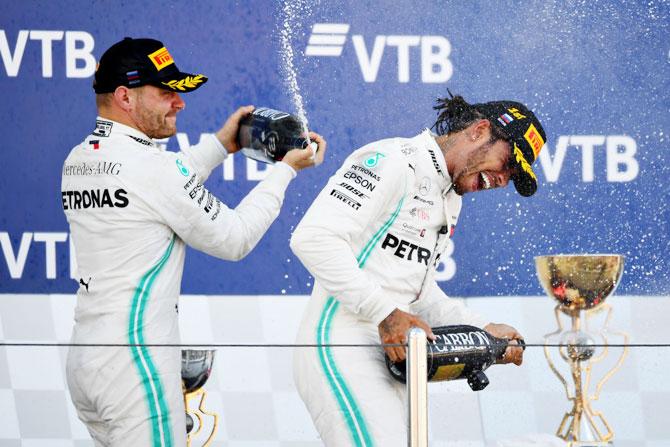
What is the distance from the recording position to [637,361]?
9.58 feet

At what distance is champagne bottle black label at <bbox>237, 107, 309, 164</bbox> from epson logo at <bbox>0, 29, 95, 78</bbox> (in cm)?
83

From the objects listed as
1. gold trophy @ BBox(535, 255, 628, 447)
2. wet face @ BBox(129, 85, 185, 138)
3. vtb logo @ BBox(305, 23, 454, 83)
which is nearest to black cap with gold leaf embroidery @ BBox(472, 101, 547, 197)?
gold trophy @ BBox(535, 255, 628, 447)

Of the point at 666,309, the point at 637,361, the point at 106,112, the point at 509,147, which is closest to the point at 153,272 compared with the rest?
the point at 106,112

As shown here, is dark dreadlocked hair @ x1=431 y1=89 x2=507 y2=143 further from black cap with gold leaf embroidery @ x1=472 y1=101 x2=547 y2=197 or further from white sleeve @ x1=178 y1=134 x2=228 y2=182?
white sleeve @ x1=178 y1=134 x2=228 y2=182

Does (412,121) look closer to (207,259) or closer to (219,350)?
(207,259)

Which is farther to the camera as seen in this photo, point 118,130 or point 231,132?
point 231,132

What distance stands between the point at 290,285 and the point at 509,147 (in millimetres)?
1167

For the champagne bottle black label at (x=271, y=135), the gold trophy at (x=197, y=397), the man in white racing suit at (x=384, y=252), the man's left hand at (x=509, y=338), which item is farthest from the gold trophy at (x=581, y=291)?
the gold trophy at (x=197, y=397)

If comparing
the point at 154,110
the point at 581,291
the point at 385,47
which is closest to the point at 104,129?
the point at 154,110

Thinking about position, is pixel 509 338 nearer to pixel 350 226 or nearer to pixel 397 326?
pixel 397 326

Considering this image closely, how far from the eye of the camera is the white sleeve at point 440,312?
3.10 meters

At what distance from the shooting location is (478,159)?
2992mm

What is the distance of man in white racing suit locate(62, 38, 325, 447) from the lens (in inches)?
108

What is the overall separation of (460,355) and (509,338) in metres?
0.26
